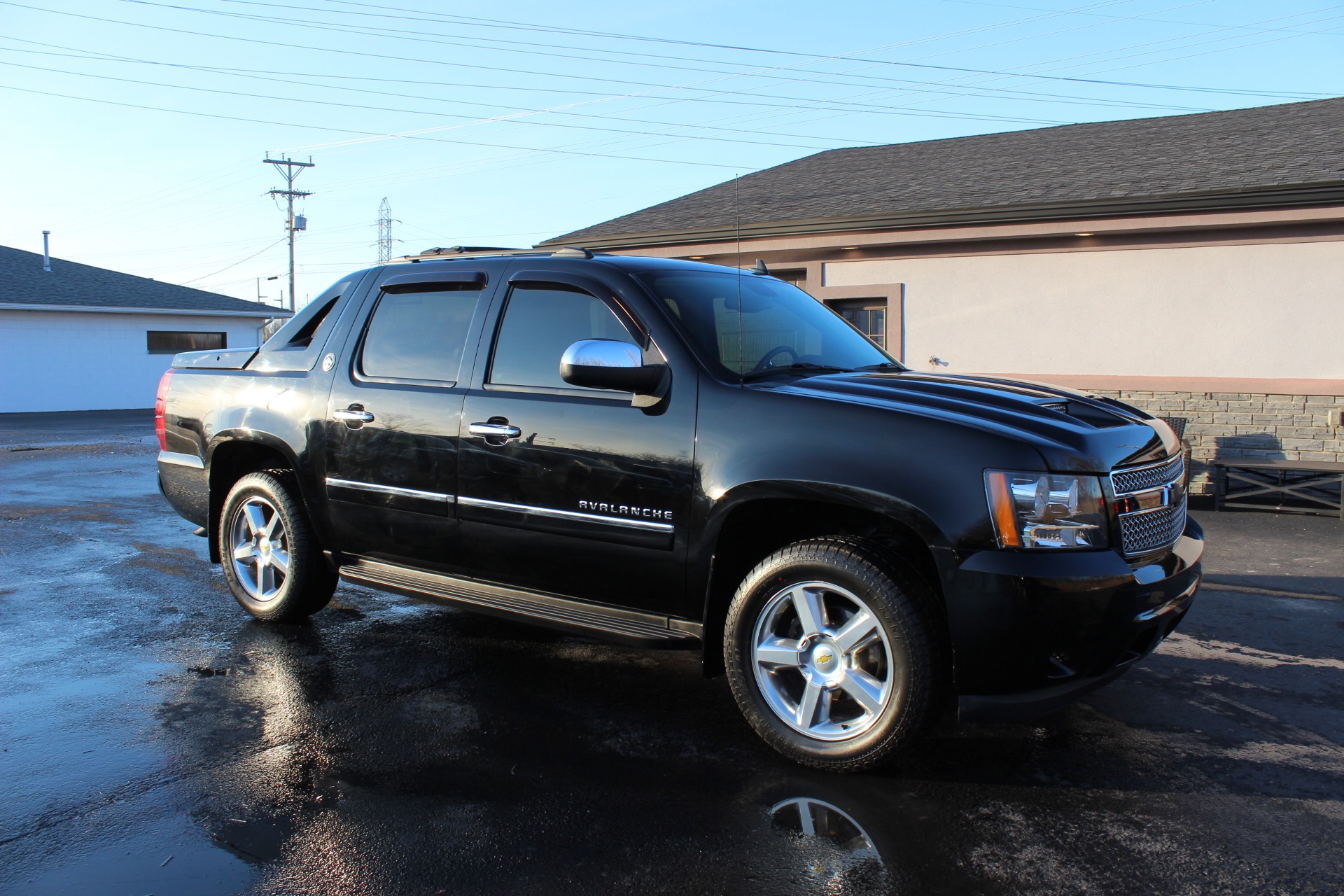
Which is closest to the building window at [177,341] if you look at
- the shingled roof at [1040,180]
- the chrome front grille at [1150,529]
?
the shingled roof at [1040,180]

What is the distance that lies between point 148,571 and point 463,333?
151 inches

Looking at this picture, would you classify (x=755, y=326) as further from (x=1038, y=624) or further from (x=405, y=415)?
(x=1038, y=624)

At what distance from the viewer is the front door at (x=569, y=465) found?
405 centimetres

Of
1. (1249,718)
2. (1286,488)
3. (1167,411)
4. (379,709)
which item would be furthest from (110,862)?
(1167,411)

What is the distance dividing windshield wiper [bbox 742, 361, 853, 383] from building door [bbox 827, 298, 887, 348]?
29.5ft

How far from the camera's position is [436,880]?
2963 mm

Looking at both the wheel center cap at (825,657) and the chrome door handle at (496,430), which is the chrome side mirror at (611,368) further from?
the wheel center cap at (825,657)

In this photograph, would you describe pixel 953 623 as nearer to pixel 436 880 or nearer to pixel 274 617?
pixel 436 880

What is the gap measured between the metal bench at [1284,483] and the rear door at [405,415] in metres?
8.55

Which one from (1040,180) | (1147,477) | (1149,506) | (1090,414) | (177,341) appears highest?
(1040,180)

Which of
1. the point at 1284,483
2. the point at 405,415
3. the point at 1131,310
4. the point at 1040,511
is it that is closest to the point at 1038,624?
the point at 1040,511

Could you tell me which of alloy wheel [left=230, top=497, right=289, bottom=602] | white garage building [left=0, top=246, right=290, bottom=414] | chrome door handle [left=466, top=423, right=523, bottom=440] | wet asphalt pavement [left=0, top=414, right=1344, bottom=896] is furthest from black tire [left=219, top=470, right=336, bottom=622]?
white garage building [left=0, top=246, right=290, bottom=414]

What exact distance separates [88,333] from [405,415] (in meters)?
32.4

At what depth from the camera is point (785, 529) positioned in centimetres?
407
